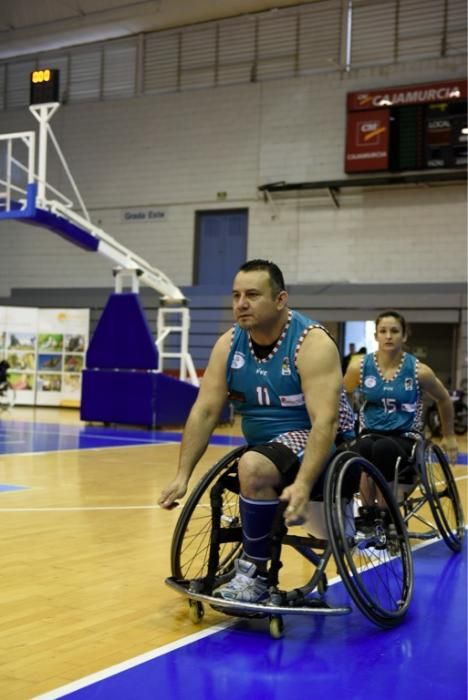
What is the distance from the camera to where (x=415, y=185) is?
14789 millimetres

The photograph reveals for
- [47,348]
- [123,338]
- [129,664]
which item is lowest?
[129,664]

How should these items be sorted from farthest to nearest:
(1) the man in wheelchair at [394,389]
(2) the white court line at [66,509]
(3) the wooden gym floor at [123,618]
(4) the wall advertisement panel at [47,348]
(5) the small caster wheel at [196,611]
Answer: (4) the wall advertisement panel at [47,348]
(2) the white court line at [66,509]
(1) the man in wheelchair at [394,389]
(5) the small caster wheel at [196,611]
(3) the wooden gym floor at [123,618]

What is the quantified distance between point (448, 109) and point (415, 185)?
55.7 inches

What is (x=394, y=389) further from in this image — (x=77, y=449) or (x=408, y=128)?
(x=408, y=128)

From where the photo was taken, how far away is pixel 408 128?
14242 mm

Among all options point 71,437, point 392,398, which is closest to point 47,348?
point 71,437

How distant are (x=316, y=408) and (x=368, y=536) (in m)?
0.64

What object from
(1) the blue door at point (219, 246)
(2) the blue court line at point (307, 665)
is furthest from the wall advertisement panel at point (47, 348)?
(2) the blue court line at point (307, 665)

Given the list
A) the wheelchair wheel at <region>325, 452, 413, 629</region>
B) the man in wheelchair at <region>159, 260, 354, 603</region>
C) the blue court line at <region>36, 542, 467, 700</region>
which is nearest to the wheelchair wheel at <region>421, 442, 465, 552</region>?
the wheelchair wheel at <region>325, 452, 413, 629</region>

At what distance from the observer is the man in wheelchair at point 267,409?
2631 mm

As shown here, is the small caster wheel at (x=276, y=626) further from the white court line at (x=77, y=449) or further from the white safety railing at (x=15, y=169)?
the white safety railing at (x=15, y=169)

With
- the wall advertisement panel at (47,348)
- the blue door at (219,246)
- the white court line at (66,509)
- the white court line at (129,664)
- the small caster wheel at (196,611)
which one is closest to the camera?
the white court line at (129,664)

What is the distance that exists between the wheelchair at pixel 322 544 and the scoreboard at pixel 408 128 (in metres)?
11.6

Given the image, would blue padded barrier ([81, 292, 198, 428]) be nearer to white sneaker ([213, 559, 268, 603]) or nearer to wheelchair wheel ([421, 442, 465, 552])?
wheelchair wheel ([421, 442, 465, 552])
